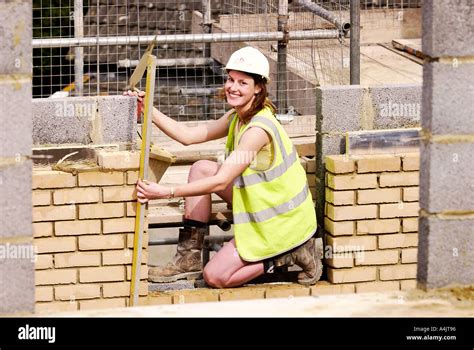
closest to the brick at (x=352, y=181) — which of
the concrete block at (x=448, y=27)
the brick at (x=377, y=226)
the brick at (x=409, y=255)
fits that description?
the brick at (x=377, y=226)

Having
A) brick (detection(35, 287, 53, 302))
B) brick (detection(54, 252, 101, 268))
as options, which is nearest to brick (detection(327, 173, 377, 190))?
brick (detection(54, 252, 101, 268))

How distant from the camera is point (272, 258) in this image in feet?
27.3

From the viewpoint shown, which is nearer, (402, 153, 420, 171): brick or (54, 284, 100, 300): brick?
(54, 284, 100, 300): brick

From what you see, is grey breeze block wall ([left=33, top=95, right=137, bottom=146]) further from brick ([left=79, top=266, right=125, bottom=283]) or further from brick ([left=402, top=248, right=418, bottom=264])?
brick ([left=402, top=248, right=418, bottom=264])

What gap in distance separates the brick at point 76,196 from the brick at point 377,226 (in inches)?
68.1

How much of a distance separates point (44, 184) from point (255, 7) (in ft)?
14.2

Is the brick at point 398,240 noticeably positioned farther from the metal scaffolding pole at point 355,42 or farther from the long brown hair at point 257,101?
the metal scaffolding pole at point 355,42

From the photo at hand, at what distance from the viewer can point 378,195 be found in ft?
28.4

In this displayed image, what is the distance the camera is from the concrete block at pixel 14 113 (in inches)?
220

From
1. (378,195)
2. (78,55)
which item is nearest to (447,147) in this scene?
(378,195)

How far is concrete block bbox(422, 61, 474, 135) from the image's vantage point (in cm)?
595

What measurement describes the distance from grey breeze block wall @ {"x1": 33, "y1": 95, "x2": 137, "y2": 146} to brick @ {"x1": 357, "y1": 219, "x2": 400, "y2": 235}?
1576 mm

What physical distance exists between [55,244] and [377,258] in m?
2.09

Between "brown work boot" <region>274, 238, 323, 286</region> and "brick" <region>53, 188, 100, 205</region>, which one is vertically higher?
"brick" <region>53, 188, 100, 205</region>
